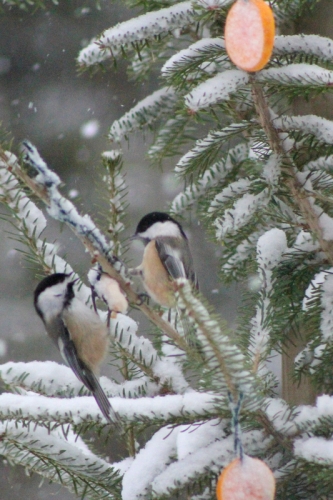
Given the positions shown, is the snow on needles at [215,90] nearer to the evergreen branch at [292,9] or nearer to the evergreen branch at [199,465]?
the evergreen branch at [292,9]

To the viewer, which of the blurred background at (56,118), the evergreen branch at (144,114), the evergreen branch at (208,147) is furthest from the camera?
the blurred background at (56,118)

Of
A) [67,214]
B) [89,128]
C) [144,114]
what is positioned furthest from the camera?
[89,128]

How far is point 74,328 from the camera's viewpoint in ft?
2.63

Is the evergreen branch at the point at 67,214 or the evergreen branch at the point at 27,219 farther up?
the evergreen branch at the point at 27,219

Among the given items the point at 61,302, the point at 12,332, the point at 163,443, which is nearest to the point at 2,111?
the point at 12,332

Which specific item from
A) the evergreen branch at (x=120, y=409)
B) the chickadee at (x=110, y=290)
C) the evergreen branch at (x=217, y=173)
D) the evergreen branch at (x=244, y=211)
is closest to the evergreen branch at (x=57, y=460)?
the evergreen branch at (x=120, y=409)

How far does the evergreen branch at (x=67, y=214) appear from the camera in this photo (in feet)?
1.42

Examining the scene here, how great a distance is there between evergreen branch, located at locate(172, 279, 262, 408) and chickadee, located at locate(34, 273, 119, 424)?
0.20 meters

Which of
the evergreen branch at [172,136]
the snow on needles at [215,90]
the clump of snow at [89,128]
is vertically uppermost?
the clump of snow at [89,128]

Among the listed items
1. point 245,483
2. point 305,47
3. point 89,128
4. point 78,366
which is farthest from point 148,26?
point 89,128

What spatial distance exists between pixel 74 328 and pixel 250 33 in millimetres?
429

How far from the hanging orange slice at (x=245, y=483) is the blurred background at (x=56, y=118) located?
196cm

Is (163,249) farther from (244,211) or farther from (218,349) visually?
(218,349)

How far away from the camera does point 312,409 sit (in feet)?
2.04
